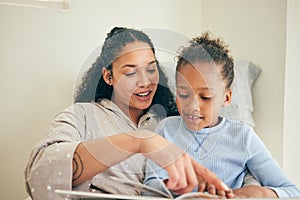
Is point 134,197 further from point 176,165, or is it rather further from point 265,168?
point 265,168

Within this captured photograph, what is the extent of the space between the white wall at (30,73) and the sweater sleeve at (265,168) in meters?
0.30

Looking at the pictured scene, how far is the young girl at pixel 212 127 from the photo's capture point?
31.1 inches

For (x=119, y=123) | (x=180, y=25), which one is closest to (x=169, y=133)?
(x=119, y=123)

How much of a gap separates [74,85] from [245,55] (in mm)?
323

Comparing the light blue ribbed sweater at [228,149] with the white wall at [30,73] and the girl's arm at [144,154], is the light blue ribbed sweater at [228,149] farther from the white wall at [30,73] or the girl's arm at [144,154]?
the white wall at [30,73]

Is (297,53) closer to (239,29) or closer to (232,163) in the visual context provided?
(239,29)

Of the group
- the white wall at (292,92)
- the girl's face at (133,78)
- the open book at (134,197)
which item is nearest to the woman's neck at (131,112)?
the girl's face at (133,78)

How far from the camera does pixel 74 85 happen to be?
31.2 inches

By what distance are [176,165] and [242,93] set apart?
7.6 inches

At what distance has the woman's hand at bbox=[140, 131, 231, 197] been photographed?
0.74 meters

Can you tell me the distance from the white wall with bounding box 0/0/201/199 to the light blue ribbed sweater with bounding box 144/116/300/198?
19 centimetres

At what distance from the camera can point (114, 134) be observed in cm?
76

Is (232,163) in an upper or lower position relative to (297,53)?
lower

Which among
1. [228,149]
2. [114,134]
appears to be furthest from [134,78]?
[228,149]
